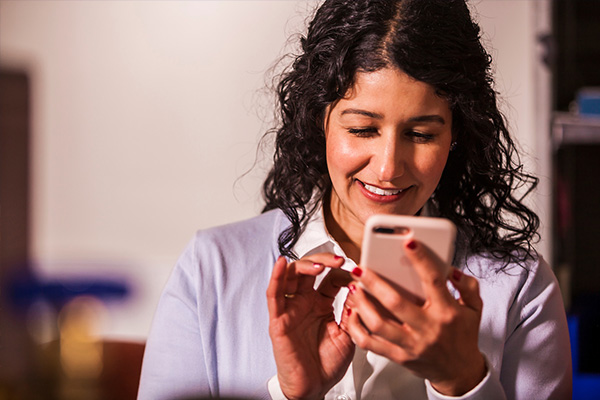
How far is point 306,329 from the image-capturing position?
34.5 inches

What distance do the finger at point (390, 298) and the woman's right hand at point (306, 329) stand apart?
76 mm

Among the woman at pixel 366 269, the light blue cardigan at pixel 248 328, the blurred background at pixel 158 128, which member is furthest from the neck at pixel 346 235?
the blurred background at pixel 158 128

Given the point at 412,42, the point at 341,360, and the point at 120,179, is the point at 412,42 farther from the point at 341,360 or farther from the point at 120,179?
the point at 120,179

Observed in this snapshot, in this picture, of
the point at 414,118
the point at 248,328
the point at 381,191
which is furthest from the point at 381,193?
the point at 248,328

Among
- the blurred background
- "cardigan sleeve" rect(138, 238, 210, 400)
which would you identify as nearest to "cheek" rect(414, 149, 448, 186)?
"cardigan sleeve" rect(138, 238, 210, 400)

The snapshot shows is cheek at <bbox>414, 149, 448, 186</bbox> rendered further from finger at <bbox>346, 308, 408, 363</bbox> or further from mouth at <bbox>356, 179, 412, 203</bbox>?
finger at <bbox>346, 308, 408, 363</bbox>

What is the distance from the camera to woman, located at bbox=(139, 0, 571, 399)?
2.57 ft

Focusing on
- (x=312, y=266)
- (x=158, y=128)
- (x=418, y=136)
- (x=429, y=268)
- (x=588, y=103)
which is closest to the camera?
(x=429, y=268)

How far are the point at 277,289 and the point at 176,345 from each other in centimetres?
29

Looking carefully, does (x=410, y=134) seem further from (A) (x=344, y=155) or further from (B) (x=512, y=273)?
(B) (x=512, y=273)

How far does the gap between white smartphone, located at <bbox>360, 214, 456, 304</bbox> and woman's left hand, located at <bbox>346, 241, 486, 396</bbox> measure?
1 centimetres

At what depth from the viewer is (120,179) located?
209 centimetres

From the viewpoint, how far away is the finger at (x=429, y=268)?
2.28 ft

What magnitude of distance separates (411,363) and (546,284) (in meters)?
0.44
